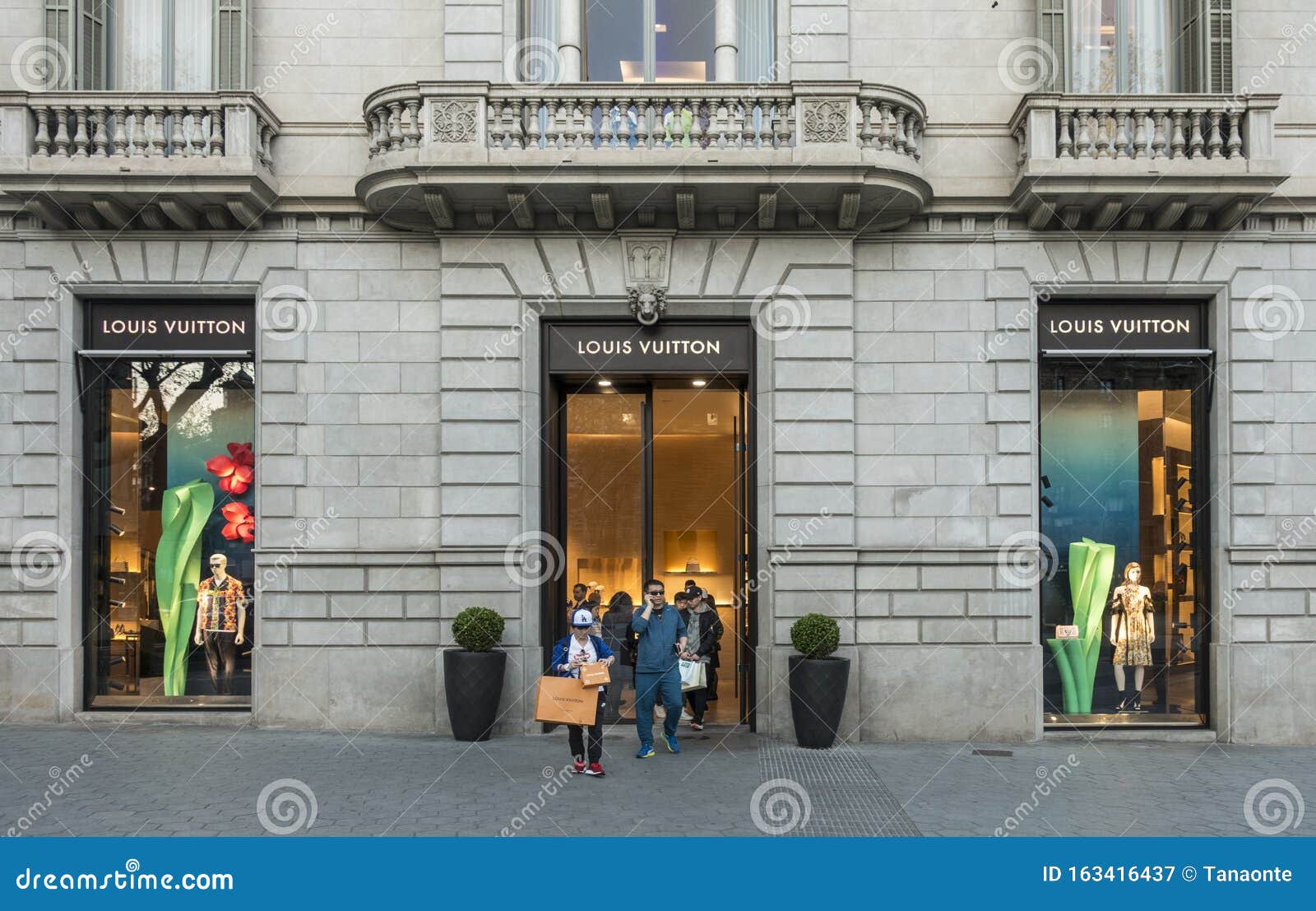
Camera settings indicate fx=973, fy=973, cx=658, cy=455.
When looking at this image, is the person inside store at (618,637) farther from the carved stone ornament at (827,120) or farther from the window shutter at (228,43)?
the window shutter at (228,43)

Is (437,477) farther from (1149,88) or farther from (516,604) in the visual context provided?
(1149,88)

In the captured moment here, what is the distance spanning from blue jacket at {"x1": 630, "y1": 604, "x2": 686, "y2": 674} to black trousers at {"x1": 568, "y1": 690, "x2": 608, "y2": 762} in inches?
30.3

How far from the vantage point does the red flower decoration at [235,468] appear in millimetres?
12391

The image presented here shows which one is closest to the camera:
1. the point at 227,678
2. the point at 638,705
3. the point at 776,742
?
the point at 638,705

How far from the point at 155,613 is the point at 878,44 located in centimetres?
1166

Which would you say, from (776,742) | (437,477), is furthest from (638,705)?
(437,477)

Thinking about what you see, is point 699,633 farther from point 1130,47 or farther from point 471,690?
point 1130,47

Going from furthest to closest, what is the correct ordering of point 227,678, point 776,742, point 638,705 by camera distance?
point 227,678 → point 776,742 → point 638,705

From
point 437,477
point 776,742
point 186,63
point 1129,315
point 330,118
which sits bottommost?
point 776,742

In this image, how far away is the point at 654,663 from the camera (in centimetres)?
1058

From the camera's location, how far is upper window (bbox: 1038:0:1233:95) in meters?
12.4

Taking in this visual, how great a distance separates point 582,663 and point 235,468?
5.65 m

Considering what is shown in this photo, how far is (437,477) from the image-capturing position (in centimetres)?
1203

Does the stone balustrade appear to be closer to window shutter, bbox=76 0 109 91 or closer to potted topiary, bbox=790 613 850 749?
window shutter, bbox=76 0 109 91
